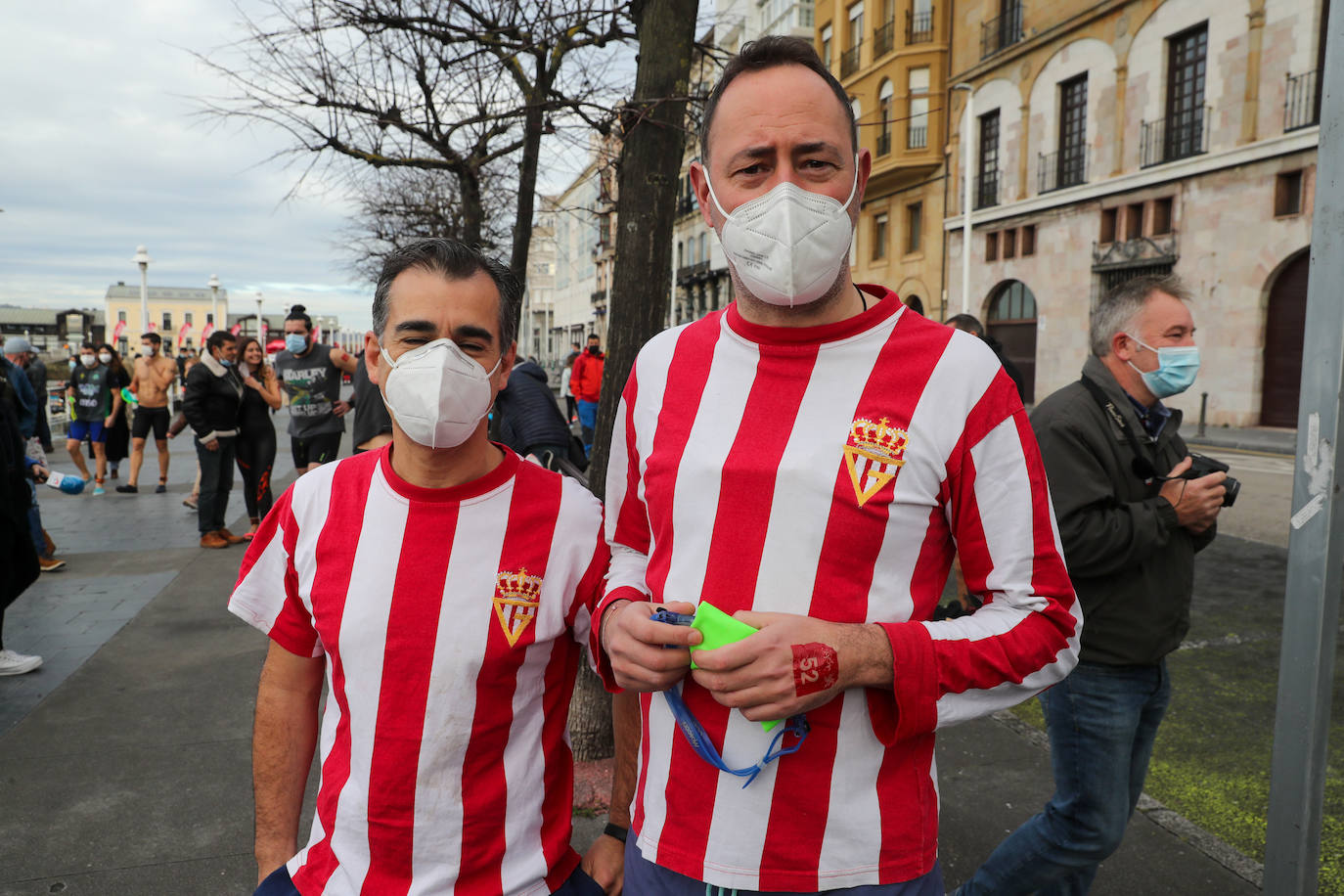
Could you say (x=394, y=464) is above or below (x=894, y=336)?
below

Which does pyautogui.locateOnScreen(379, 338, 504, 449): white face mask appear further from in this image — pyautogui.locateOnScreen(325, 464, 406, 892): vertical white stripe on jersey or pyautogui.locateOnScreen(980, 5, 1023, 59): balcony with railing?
pyautogui.locateOnScreen(980, 5, 1023, 59): balcony with railing

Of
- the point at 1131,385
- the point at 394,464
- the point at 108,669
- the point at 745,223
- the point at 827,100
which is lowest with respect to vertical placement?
the point at 108,669

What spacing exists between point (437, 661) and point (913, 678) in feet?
2.94

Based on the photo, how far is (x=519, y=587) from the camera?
1851 mm

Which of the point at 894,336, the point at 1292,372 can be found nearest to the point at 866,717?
the point at 894,336

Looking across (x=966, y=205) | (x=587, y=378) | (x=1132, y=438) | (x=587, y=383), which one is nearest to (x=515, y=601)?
(x=1132, y=438)

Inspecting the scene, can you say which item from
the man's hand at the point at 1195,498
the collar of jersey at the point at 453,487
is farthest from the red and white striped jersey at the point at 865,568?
the man's hand at the point at 1195,498

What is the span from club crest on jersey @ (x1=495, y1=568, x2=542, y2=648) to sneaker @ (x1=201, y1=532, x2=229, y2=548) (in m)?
7.67

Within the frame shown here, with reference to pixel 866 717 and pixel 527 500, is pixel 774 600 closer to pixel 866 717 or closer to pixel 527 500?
pixel 866 717

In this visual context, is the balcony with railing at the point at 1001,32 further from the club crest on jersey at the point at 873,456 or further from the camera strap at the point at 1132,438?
the club crest on jersey at the point at 873,456

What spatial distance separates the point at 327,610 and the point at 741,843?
36.0 inches

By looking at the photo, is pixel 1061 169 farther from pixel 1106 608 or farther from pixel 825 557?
pixel 825 557

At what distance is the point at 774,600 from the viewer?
1.51 meters

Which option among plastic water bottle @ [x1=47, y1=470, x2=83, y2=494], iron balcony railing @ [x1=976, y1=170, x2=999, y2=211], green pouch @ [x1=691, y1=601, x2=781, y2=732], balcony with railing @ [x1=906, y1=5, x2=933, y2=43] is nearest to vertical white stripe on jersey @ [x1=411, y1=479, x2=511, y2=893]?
green pouch @ [x1=691, y1=601, x2=781, y2=732]
